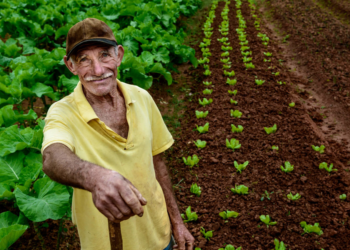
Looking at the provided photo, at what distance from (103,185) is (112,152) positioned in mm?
514

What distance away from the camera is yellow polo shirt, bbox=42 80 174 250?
4.34 ft

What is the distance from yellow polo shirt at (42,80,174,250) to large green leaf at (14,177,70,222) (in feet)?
1.91

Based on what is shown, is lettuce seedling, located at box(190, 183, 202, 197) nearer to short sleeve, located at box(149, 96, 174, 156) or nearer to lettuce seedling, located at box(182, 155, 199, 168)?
lettuce seedling, located at box(182, 155, 199, 168)

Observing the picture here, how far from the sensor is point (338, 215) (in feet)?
10.6

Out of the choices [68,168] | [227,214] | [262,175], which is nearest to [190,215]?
[227,214]

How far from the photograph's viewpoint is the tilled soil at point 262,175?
3.10 meters

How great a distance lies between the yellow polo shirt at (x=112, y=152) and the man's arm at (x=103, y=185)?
0.52 ft

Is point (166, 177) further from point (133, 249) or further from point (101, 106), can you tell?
point (101, 106)

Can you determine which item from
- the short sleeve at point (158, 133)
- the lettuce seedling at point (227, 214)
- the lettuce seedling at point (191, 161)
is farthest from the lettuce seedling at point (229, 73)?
the short sleeve at point (158, 133)

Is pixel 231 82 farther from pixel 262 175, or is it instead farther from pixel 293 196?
pixel 293 196

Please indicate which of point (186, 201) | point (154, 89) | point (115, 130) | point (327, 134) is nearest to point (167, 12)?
point (154, 89)

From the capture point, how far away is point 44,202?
6.62ft

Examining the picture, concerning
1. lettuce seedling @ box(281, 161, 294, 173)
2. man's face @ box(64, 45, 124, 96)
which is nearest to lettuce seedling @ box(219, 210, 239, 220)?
lettuce seedling @ box(281, 161, 294, 173)

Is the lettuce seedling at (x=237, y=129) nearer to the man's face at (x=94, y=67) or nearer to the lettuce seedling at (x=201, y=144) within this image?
the lettuce seedling at (x=201, y=144)
